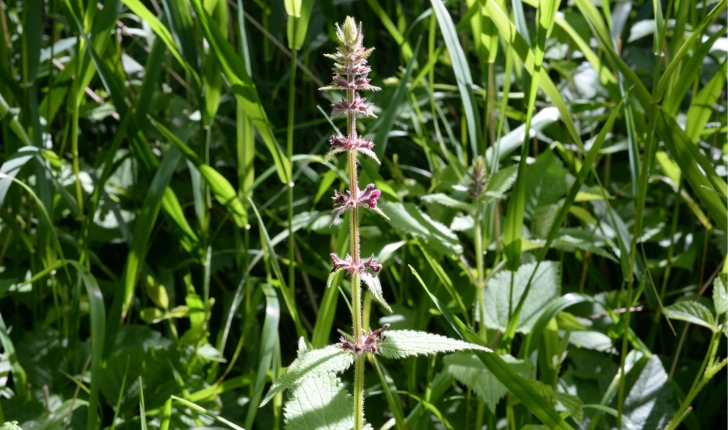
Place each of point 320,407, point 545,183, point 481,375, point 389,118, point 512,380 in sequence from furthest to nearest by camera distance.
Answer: point 545,183
point 389,118
point 481,375
point 512,380
point 320,407

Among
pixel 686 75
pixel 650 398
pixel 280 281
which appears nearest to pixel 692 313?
pixel 650 398

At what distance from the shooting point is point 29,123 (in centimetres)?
147

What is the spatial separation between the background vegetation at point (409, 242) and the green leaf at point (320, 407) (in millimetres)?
148

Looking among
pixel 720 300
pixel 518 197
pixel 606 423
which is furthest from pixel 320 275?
pixel 720 300

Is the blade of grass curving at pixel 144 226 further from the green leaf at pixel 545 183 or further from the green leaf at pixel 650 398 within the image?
the green leaf at pixel 650 398

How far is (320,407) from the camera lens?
0.92m

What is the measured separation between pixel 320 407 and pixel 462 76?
0.68 m

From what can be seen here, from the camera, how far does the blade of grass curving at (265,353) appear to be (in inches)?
45.2

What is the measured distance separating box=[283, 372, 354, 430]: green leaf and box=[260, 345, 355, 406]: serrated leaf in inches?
3.2

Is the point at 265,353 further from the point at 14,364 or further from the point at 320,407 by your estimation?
the point at 14,364

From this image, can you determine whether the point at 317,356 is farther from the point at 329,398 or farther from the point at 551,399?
the point at 551,399

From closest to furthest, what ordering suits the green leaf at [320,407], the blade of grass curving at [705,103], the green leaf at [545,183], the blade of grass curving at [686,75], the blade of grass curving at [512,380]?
1. the green leaf at [320,407]
2. the blade of grass curving at [512,380]
3. the blade of grass curving at [686,75]
4. the blade of grass curving at [705,103]
5. the green leaf at [545,183]

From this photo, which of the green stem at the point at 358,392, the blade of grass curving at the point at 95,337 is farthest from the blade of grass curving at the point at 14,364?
the green stem at the point at 358,392

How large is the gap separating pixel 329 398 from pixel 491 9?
674 millimetres
